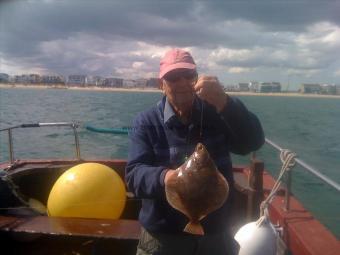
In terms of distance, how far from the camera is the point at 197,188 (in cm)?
264

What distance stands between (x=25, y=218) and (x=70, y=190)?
1.81 feet

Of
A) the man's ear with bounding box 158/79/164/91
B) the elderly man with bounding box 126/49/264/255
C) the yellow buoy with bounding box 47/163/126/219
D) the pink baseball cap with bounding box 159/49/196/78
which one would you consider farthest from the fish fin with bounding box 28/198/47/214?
the pink baseball cap with bounding box 159/49/196/78

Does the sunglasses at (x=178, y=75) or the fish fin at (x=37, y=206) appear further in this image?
the fish fin at (x=37, y=206)

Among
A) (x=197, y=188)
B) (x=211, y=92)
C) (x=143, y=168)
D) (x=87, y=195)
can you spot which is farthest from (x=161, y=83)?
(x=87, y=195)

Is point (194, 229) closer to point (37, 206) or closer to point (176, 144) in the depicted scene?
point (176, 144)

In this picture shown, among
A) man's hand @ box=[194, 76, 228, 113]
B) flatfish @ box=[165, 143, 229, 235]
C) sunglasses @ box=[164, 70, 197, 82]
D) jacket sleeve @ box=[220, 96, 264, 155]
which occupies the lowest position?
flatfish @ box=[165, 143, 229, 235]

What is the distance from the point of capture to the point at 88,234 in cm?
318

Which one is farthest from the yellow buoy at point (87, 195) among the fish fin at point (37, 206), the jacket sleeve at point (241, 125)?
the jacket sleeve at point (241, 125)

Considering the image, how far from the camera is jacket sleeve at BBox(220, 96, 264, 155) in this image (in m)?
2.73

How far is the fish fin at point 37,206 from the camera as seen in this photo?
4544mm

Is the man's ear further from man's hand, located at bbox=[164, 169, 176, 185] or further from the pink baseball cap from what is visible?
man's hand, located at bbox=[164, 169, 176, 185]

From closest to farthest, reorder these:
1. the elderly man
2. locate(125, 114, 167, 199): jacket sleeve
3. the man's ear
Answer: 1. locate(125, 114, 167, 199): jacket sleeve
2. the elderly man
3. the man's ear

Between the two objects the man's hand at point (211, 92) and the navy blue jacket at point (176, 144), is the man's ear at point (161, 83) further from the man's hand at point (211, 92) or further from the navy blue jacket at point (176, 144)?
the man's hand at point (211, 92)

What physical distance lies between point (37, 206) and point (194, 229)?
116 inches
